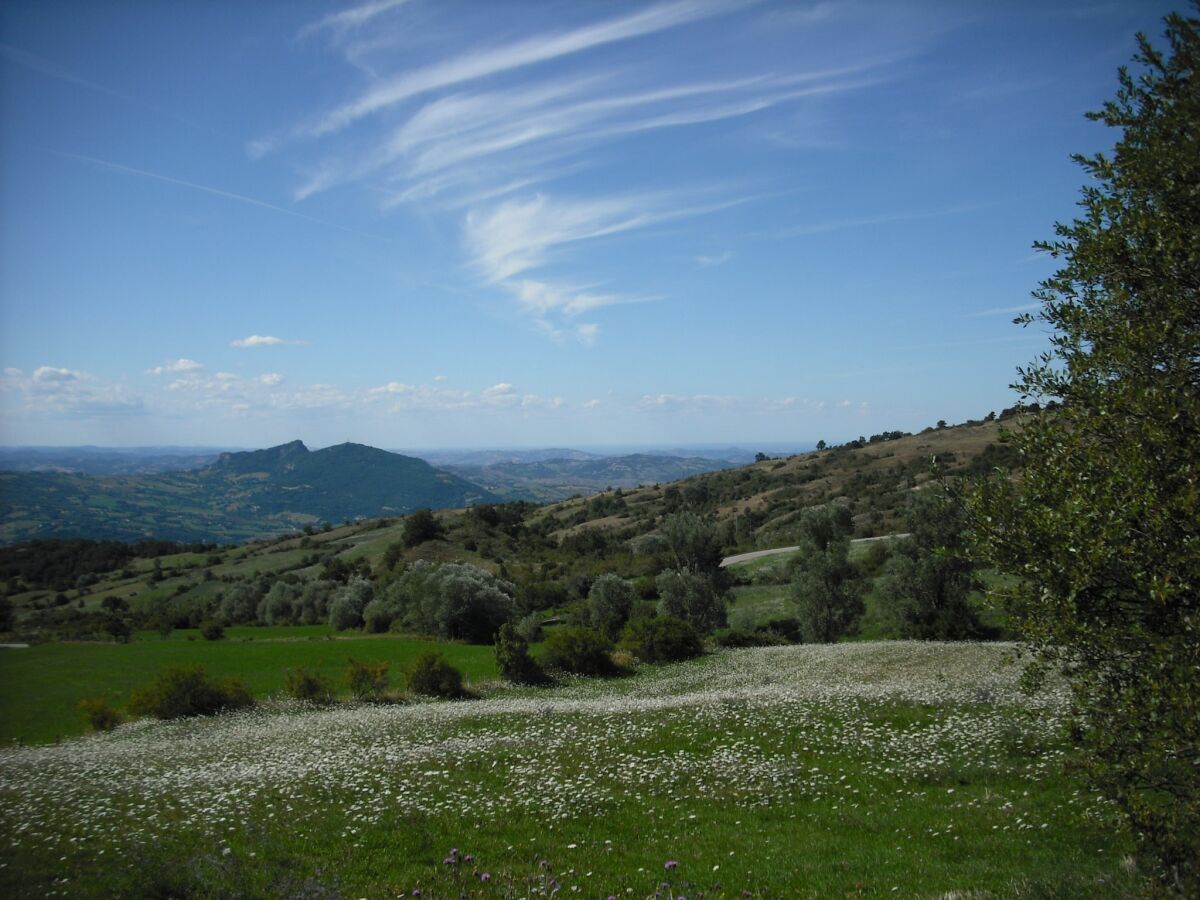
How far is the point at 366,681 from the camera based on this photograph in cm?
3562

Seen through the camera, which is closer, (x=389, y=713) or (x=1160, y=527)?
(x=1160, y=527)

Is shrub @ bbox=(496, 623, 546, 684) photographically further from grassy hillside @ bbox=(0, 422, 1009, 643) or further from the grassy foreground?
grassy hillside @ bbox=(0, 422, 1009, 643)

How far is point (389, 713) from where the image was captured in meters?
28.9

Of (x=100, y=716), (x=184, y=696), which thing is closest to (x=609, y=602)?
(x=184, y=696)

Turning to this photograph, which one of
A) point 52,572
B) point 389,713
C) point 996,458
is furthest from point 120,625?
point 996,458

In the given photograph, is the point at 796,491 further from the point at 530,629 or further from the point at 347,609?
the point at 347,609

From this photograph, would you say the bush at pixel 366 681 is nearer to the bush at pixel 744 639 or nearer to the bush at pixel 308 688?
the bush at pixel 308 688

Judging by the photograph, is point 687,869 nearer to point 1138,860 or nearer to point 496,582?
point 1138,860

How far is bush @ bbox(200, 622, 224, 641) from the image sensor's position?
234 ft

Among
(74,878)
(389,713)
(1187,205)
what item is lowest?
(389,713)

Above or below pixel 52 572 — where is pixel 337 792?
above

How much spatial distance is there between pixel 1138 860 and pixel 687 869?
642 cm

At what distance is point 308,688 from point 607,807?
27714 millimetres

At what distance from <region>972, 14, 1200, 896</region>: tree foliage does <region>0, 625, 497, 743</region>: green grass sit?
3684 cm
